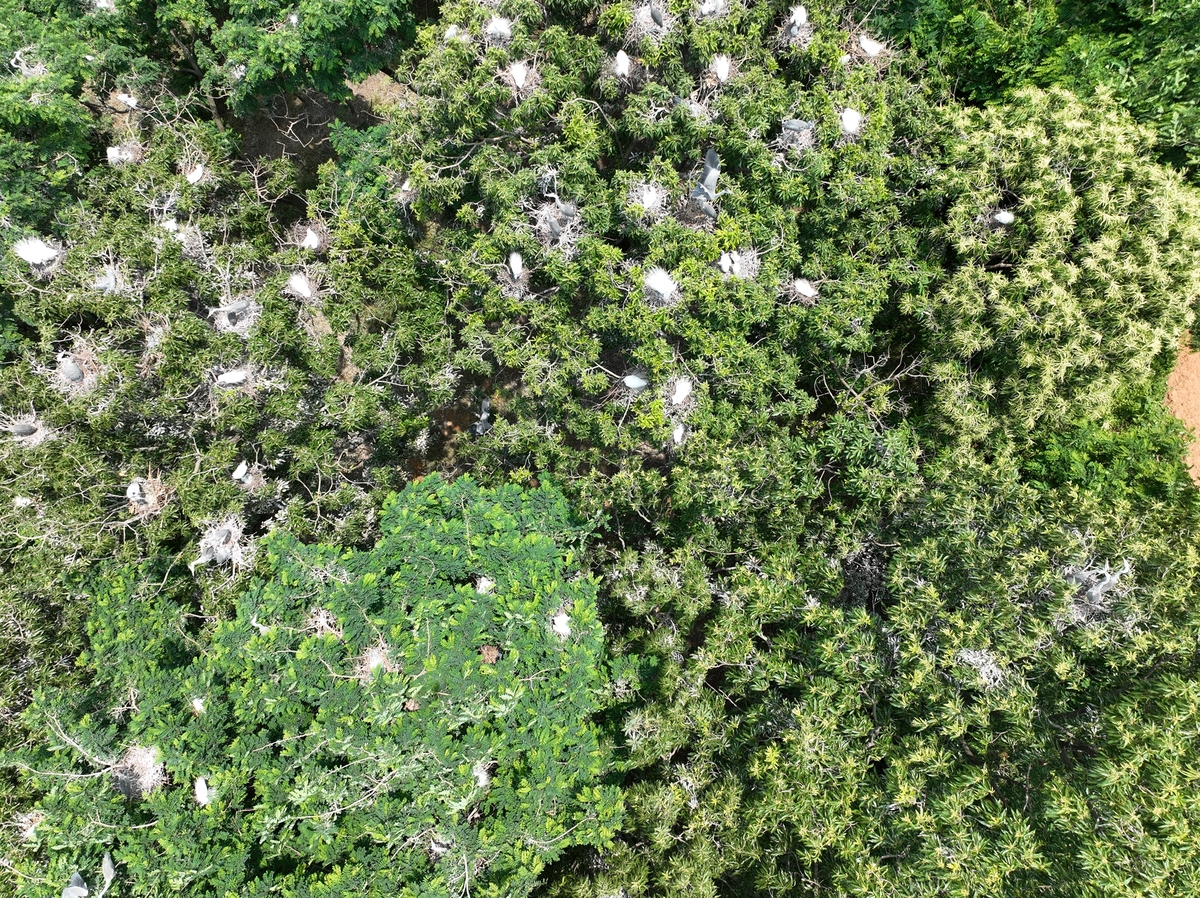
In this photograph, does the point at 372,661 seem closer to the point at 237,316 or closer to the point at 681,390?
the point at 681,390

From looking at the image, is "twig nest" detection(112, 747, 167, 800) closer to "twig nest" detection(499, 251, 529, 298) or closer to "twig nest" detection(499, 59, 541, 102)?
"twig nest" detection(499, 251, 529, 298)

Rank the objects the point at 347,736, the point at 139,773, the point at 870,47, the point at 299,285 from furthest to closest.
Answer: the point at 299,285
the point at 870,47
the point at 139,773
the point at 347,736

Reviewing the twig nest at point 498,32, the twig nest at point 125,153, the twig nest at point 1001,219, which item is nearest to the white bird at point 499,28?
the twig nest at point 498,32

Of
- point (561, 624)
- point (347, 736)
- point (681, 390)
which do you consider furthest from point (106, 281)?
point (681, 390)

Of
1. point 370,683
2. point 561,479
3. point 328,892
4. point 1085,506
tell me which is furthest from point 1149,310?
point 328,892

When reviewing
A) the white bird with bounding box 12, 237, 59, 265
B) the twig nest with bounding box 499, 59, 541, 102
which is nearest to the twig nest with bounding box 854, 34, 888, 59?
the twig nest with bounding box 499, 59, 541, 102

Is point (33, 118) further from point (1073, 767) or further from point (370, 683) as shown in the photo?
point (1073, 767)
